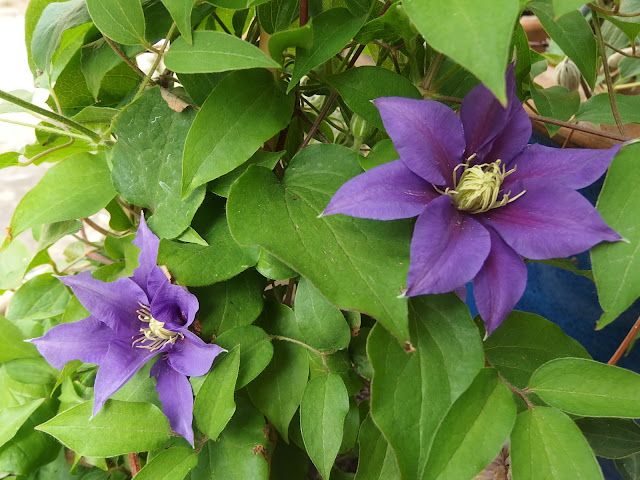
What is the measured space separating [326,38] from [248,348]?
219 mm

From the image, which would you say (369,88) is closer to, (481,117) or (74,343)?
(481,117)

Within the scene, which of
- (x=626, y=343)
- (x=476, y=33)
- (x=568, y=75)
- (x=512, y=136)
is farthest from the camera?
(x=568, y=75)

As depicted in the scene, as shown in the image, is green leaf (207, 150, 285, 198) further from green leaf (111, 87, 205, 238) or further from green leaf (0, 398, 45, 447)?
green leaf (0, 398, 45, 447)

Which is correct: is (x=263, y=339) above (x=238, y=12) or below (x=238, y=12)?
below

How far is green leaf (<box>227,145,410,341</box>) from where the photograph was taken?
25 centimetres

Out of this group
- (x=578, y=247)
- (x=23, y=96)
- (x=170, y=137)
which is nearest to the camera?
(x=578, y=247)

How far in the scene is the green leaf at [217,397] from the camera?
0.32 m

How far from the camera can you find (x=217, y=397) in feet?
1.08

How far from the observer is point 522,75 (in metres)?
0.38

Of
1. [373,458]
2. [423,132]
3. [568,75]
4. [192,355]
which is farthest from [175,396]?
[568,75]

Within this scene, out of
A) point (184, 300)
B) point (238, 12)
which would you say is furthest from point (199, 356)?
point (238, 12)

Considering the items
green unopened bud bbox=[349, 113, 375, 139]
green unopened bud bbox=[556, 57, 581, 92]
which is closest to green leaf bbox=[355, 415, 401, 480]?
green unopened bud bbox=[349, 113, 375, 139]

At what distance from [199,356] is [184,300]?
1.6 inches

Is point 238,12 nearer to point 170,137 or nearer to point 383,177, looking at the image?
point 170,137
